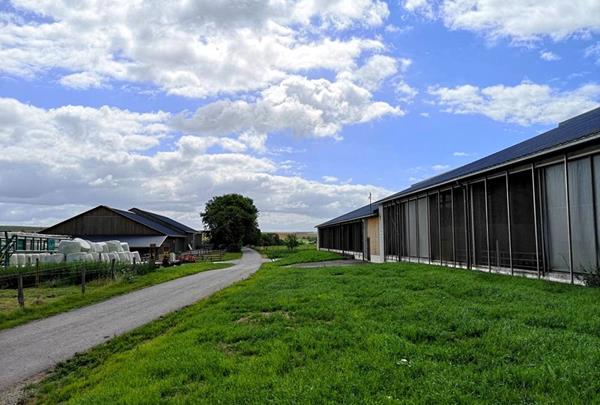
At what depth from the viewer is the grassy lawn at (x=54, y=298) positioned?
12766 mm

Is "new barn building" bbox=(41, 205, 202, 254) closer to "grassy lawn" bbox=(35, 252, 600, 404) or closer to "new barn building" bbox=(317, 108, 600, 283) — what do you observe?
"new barn building" bbox=(317, 108, 600, 283)

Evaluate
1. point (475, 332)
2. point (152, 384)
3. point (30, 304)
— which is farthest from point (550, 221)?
point (30, 304)

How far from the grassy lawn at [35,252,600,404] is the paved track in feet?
1.72

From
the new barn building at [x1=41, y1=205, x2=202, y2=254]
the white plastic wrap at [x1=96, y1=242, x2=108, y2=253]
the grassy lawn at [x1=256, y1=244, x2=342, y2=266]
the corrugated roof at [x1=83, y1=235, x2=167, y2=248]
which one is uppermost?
the new barn building at [x1=41, y1=205, x2=202, y2=254]

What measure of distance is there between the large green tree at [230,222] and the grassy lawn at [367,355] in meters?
74.3

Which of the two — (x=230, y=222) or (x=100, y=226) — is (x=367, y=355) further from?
(x=230, y=222)

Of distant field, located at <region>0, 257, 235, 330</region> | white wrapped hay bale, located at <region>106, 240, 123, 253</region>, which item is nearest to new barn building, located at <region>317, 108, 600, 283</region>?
distant field, located at <region>0, 257, 235, 330</region>

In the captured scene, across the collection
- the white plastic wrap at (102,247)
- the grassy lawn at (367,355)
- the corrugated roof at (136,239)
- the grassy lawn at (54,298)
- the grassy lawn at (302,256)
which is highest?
the corrugated roof at (136,239)

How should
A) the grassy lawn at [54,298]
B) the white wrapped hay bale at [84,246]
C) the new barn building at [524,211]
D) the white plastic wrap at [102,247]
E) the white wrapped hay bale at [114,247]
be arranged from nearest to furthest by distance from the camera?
the new barn building at [524,211]
the grassy lawn at [54,298]
the white wrapped hay bale at [84,246]
the white plastic wrap at [102,247]
the white wrapped hay bale at [114,247]

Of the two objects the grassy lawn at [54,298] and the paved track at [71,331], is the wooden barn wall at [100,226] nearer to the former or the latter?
the grassy lawn at [54,298]

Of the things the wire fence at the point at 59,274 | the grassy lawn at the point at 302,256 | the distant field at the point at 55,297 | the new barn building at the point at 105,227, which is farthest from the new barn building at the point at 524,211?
the new barn building at the point at 105,227

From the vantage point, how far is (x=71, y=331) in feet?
35.1

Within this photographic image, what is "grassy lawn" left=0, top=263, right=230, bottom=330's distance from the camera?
41.9 feet

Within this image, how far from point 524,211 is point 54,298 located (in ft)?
47.6
